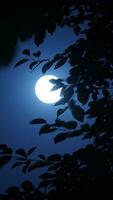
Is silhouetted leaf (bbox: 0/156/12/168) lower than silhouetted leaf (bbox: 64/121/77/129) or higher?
lower

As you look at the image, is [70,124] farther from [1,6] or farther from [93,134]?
[1,6]

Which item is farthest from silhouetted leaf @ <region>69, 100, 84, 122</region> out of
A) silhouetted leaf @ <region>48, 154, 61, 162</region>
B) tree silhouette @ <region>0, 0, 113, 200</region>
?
silhouetted leaf @ <region>48, 154, 61, 162</region>

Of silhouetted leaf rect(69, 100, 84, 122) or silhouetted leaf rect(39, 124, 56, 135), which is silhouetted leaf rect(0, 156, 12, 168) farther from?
silhouetted leaf rect(69, 100, 84, 122)

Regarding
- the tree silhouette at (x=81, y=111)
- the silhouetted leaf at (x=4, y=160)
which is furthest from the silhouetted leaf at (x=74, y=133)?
the silhouetted leaf at (x=4, y=160)

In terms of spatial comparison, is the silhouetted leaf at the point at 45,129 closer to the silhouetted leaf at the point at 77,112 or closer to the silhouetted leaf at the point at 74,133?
the silhouetted leaf at the point at 74,133

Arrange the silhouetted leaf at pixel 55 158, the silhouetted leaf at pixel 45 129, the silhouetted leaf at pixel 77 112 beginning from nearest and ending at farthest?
the silhouetted leaf at pixel 77 112 < the silhouetted leaf at pixel 45 129 < the silhouetted leaf at pixel 55 158

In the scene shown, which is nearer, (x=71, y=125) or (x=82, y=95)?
(x=82, y=95)

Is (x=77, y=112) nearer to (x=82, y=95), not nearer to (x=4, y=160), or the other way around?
(x=82, y=95)

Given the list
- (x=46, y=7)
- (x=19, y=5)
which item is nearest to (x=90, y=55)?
(x=46, y=7)

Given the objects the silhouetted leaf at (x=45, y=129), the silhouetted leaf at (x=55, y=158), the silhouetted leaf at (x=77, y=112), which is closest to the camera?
the silhouetted leaf at (x=77, y=112)

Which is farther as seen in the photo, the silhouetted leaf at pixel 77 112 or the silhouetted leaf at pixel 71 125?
the silhouetted leaf at pixel 71 125

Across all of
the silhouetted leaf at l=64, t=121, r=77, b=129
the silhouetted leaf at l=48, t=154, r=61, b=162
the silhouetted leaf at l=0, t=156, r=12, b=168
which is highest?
the silhouetted leaf at l=64, t=121, r=77, b=129

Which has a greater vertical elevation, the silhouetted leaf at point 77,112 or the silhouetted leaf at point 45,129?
the silhouetted leaf at point 45,129

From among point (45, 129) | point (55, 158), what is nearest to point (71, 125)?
point (45, 129)
